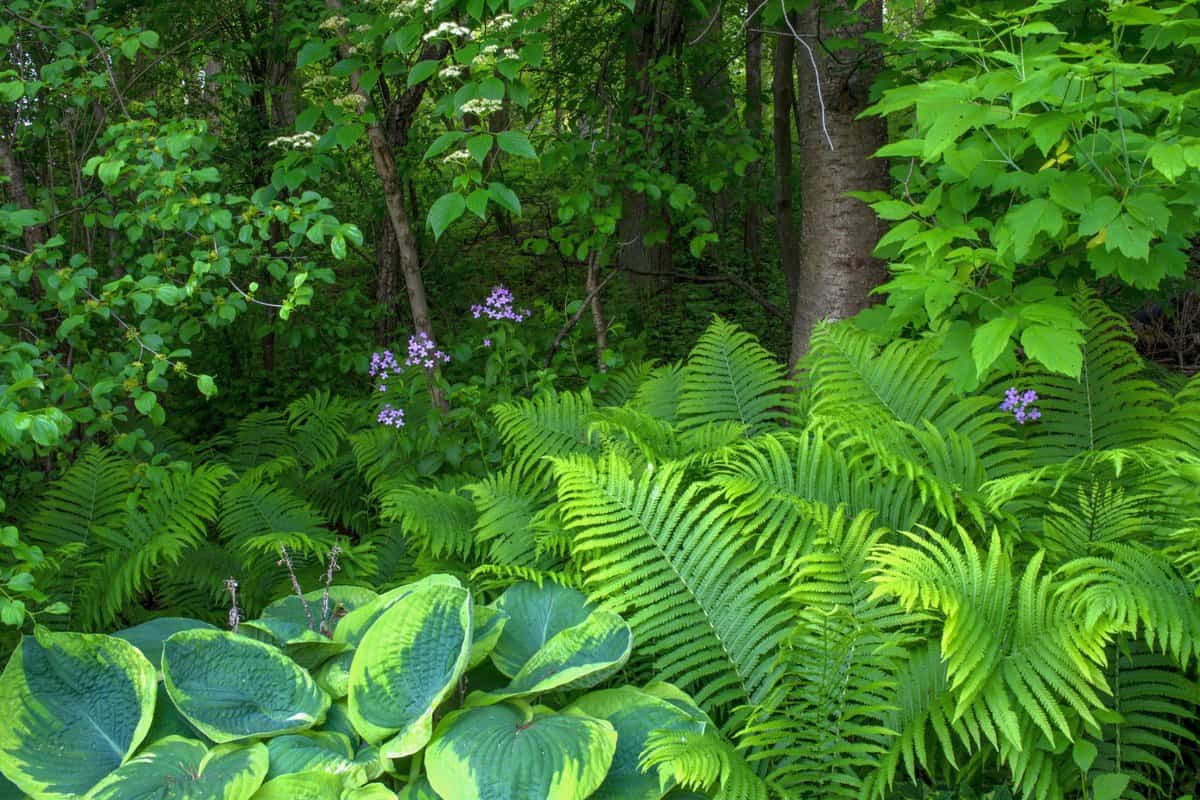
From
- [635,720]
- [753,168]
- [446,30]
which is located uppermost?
[446,30]

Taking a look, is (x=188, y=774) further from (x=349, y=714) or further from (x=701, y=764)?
(x=701, y=764)

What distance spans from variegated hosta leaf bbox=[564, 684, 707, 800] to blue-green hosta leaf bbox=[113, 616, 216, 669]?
100cm

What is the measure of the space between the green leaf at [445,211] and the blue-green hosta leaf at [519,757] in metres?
1.34

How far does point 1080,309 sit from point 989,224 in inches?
30.1

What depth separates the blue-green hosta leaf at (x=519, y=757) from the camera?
72.4 inches

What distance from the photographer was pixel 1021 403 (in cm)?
285

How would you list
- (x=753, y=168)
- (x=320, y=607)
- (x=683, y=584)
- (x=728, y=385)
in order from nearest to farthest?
(x=683, y=584) < (x=320, y=607) < (x=728, y=385) < (x=753, y=168)

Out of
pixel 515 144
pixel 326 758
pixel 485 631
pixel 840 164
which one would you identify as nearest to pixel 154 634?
pixel 326 758

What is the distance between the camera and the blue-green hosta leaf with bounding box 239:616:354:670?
2.30 m

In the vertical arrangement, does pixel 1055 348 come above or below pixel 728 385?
above

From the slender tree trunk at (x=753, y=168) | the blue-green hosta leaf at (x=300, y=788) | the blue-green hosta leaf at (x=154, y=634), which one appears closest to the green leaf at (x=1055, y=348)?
the blue-green hosta leaf at (x=300, y=788)

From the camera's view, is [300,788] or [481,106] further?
[481,106]

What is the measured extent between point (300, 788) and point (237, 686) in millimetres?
357

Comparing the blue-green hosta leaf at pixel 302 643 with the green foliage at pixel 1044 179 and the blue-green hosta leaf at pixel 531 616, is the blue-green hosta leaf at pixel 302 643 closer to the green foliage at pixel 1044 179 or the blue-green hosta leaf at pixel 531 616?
the blue-green hosta leaf at pixel 531 616
